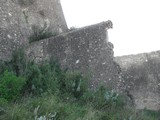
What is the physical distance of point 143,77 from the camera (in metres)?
11.0

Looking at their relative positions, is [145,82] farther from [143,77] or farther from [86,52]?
[86,52]

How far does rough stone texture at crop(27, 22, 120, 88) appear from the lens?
984cm

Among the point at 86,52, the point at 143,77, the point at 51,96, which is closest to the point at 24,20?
the point at 86,52

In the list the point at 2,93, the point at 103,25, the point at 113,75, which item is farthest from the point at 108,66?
the point at 2,93

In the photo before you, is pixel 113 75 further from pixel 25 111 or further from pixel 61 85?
pixel 25 111

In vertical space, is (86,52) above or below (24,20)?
below

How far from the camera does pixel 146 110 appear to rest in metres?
10.3

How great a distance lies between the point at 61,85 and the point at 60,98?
781mm

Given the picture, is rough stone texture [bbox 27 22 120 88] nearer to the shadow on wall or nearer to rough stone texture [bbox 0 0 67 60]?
rough stone texture [bbox 0 0 67 60]

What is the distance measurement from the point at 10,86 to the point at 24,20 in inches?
148

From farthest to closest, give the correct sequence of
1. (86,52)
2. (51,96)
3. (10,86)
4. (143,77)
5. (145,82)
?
(143,77), (145,82), (86,52), (10,86), (51,96)

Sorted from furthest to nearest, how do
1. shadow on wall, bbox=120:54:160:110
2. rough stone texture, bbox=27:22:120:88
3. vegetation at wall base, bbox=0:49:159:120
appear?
shadow on wall, bbox=120:54:160:110, rough stone texture, bbox=27:22:120:88, vegetation at wall base, bbox=0:49:159:120

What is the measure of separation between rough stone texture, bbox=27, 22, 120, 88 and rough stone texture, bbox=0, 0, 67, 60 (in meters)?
0.58

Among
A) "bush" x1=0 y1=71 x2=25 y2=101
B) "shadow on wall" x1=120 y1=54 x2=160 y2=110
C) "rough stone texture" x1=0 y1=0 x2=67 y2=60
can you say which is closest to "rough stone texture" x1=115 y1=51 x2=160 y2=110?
"shadow on wall" x1=120 y1=54 x2=160 y2=110
